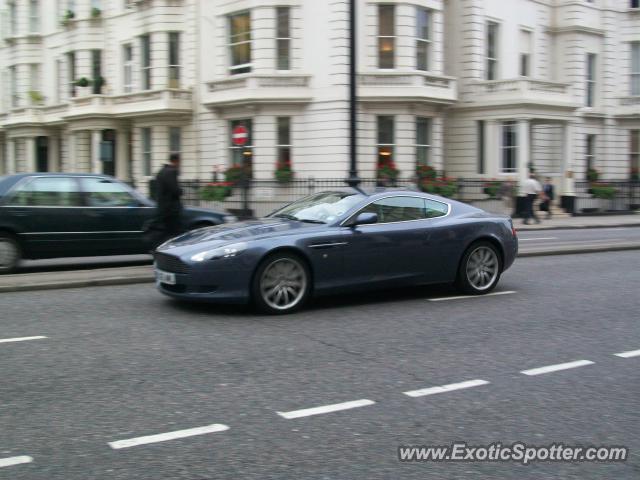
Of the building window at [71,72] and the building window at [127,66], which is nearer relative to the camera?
the building window at [127,66]

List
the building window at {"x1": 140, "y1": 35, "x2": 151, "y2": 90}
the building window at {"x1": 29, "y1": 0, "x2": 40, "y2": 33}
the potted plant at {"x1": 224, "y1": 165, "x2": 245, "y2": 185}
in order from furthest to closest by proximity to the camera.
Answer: the building window at {"x1": 29, "y1": 0, "x2": 40, "y2": 33}
the building window at {"x1": 140, "y1": 35, "x2": 151, "y2": 90}
the potted plant at {"x1": 224, "y1": 165, "x2": 245, "y2": 185}

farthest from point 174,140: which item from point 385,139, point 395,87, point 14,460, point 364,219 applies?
point 14,460

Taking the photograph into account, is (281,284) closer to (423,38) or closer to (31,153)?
(423,38)

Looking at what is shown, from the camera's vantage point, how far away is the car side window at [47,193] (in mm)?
11594

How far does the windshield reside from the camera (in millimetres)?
8930

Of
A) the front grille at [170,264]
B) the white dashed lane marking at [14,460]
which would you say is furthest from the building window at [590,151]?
the white dashed lane marking at [14,460]

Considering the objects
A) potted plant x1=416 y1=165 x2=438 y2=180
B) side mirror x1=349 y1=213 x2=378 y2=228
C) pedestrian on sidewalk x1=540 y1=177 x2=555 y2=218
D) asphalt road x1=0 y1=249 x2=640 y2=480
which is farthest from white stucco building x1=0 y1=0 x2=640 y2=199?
asphalt road x1=0 y1=249 x2=640 y2=480

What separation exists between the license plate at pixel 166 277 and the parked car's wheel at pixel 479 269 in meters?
3.68

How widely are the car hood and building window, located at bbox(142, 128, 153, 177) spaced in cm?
2419

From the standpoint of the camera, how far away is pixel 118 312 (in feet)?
27.5

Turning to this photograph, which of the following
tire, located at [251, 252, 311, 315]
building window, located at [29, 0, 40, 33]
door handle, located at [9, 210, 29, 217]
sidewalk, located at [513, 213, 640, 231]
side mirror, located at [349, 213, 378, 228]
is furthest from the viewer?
building window, located at [29, 0, 40, 33]

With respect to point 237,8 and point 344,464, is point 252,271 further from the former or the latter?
point 237,8

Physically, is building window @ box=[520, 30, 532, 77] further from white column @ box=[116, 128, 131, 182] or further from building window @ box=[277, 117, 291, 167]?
white column @ box=[116, 128, 131, 182]

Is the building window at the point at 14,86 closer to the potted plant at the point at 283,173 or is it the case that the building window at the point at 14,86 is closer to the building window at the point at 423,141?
the potted plant at the point at 283,173
